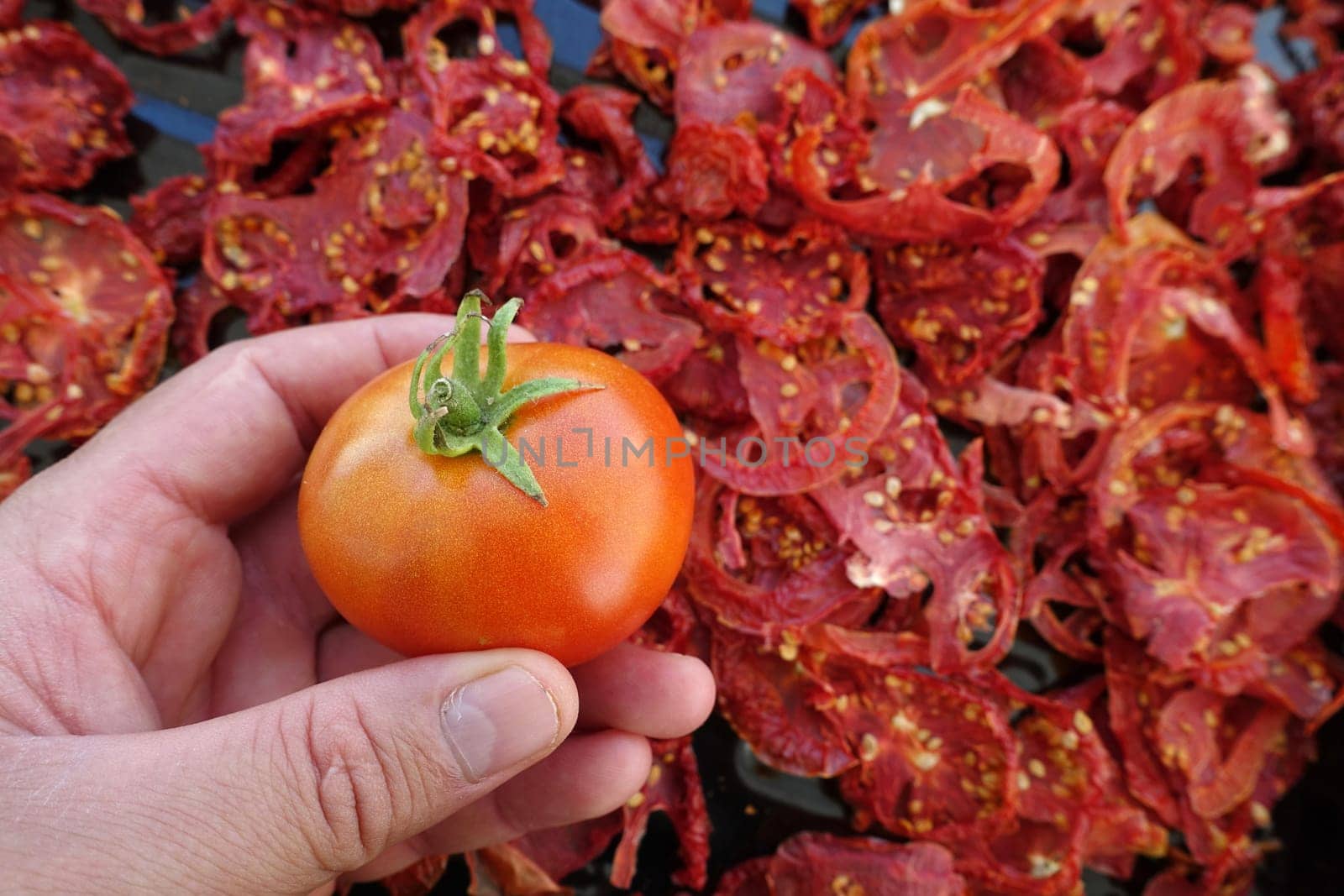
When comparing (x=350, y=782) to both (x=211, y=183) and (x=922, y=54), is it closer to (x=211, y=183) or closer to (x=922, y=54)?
(x=211, y=183)

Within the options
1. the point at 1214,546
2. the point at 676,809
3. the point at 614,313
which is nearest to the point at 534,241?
the point at 614,313

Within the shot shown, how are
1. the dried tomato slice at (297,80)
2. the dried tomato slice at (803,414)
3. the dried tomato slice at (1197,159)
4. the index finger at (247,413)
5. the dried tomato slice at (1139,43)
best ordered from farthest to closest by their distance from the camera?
the dried tomato slice at (1139,43), the dried tomato slice at (1197,159), the dried tomato slice at (297,80), the dried tomato slice at (803,414), the index finger at (247,413)

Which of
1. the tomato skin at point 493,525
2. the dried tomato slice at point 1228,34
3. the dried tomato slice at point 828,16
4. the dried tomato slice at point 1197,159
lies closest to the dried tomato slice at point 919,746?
the tomato skin at point 493,525

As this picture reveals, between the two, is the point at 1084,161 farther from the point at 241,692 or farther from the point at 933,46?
the point at 241,692

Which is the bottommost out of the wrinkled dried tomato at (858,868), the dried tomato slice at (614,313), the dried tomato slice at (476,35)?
the wrinkled dried tomato at (858,868)

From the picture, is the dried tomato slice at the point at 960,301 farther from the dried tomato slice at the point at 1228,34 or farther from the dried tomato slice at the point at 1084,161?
the dried tomato slice at the point at 1228,34

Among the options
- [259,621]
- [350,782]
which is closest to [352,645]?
[259,621]
